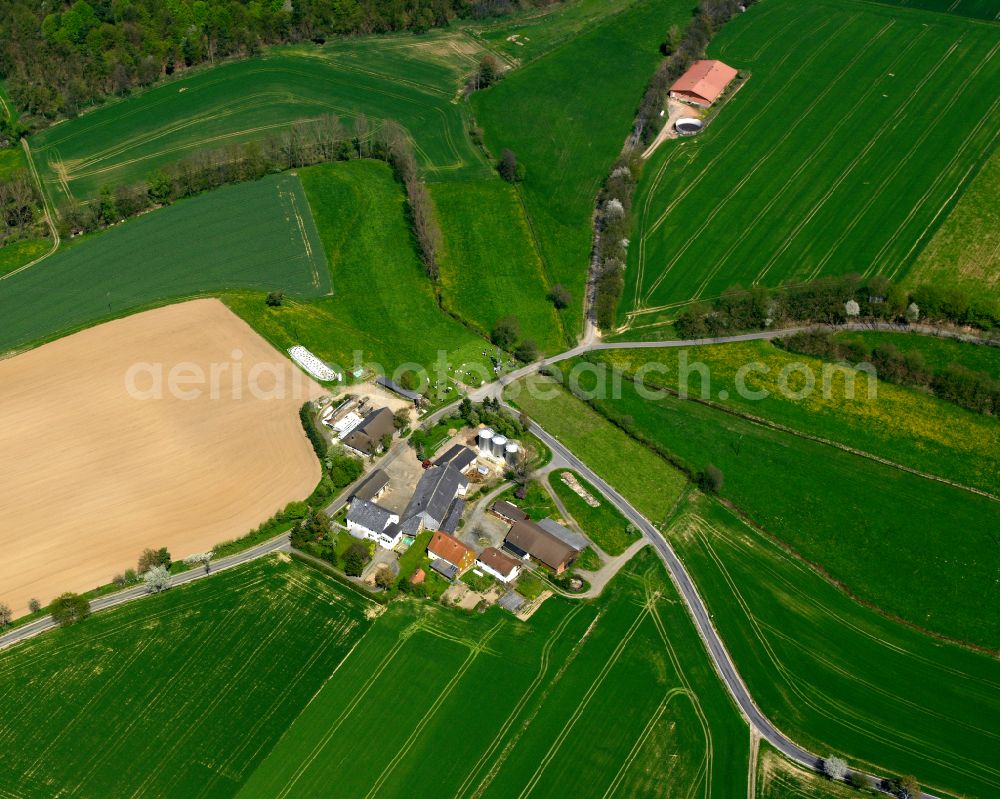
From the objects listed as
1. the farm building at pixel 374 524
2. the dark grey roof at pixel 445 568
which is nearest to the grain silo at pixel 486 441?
the farm building at pixel 374 524

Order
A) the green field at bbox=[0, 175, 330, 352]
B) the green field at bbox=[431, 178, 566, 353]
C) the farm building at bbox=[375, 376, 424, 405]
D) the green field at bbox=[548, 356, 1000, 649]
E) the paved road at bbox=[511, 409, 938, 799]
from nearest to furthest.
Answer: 1. the paved road at bbox=[511, 409, 938, 799]
2. the green field at bbox=[548, 356, 1000, 649]
3. the farm building at bbox=[375, 376, 424, 405]
4. the green field at bbox=[0, 175, 330, 352]
5. the green field at bbox=[431, 178, 566, 353]

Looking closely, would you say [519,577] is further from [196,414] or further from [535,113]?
[535,113]

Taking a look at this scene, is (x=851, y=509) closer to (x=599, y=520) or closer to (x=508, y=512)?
(x=599, y=520)

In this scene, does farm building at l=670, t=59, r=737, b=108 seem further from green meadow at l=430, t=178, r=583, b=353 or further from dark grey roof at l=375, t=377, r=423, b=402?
dark grey roof at l=375, t=377, r=423, b=402

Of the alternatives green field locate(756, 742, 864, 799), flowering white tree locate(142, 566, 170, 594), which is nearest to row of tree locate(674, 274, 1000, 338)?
green field locate(756, 742, 864, 799)

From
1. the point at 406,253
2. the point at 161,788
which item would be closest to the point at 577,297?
the point at 406,253

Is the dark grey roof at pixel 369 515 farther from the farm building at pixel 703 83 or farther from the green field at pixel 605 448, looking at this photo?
the farm building at pixel 703 83

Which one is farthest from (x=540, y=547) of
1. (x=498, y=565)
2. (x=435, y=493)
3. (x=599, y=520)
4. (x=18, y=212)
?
(x=18, y=212)
